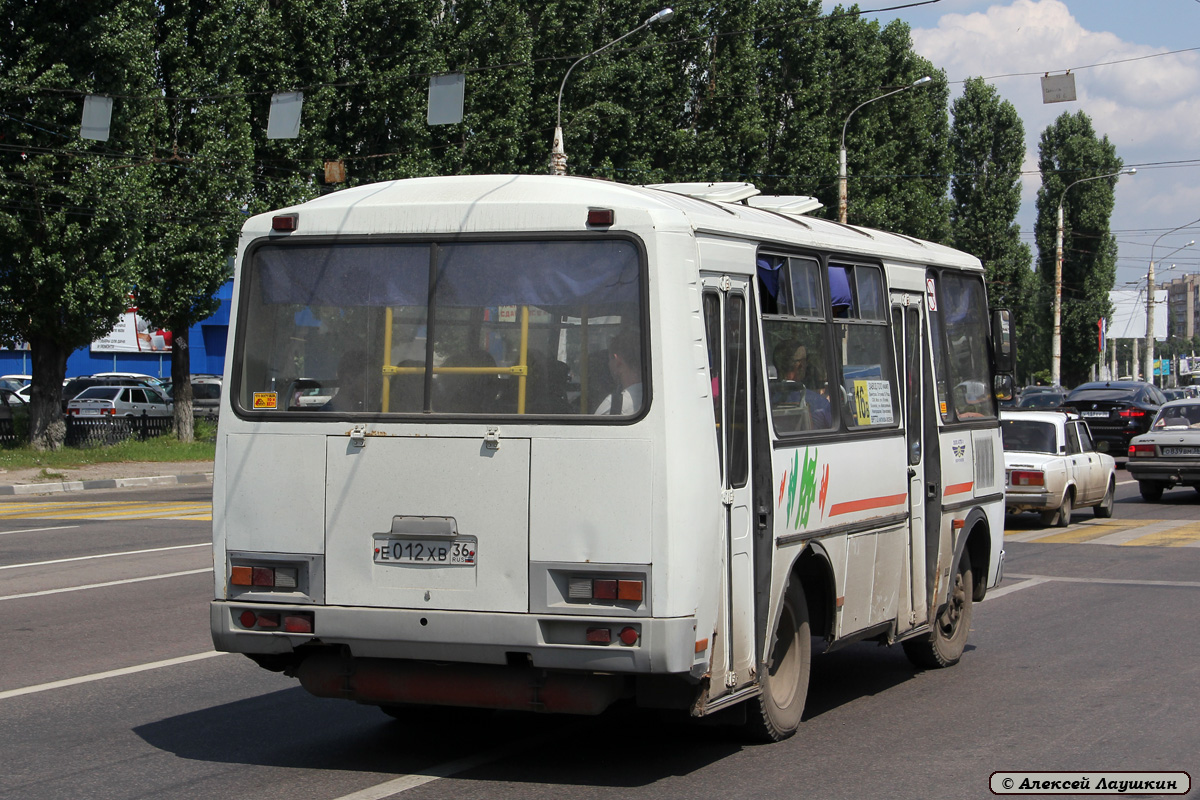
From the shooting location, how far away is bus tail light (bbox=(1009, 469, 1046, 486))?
713 inches

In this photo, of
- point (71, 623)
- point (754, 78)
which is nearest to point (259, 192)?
point (754, 78)

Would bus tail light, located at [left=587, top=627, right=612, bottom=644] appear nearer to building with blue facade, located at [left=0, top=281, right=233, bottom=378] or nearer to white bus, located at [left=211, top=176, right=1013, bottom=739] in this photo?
white bus, located at [left=211, top=176, right=1013, bottom=739]

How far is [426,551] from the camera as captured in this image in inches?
232

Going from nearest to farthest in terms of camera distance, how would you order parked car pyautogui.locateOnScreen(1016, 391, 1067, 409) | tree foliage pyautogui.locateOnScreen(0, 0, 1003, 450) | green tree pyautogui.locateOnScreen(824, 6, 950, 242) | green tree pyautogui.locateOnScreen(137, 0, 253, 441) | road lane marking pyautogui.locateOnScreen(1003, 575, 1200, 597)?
road lane marking pyautogui.locateOnScreen(1003, 575, 1200, 597) → tree foliage pyautogui.locateOnScreen(0, 0, 1003, 450) → green tree pyautogui.locateOnScreen(137, 0, 253, 441) → parked car pyautogui.locateOnScreen(1016, 391, 1067, 409) → green tree pyautogui.locateOnScreen(824, 6, 950, 242)

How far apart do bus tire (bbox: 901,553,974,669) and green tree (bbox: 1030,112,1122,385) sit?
6109 centimetres

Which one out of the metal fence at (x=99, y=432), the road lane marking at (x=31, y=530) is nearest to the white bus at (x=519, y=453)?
the road lane marking at (x=31, y=530)

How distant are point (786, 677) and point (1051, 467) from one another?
40.6ft

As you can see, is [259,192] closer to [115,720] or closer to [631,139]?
[631,139]

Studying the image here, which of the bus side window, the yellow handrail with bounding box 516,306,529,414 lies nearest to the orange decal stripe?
the bus side window

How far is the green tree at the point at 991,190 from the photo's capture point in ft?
202

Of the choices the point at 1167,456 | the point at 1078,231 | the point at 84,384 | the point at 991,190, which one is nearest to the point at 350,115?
the point at 84,384

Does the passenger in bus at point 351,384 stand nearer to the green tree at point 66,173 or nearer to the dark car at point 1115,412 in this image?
the green tree at point 66,173

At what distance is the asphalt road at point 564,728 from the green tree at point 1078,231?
60578 mm

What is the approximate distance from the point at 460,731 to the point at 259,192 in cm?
2917
